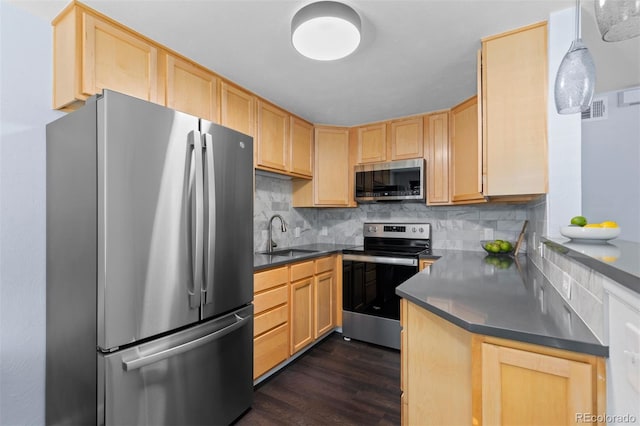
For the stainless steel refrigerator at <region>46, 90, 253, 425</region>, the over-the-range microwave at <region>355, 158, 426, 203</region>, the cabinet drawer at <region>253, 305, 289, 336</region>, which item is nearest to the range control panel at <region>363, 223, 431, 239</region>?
the over-the-range microwave at <region>355, 158, 426, 203</region>

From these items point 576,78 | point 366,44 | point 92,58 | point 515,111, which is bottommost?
point 576,78

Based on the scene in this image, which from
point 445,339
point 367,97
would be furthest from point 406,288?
point 367,97

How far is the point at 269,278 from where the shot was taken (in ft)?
7.26

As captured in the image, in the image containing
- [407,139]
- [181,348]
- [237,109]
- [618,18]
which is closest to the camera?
[618,18]

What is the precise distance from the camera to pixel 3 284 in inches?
57.9

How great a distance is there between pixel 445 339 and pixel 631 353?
0.59m

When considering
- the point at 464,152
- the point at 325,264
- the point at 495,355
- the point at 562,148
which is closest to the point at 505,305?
the point at 495,355

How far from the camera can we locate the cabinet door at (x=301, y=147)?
3.03m

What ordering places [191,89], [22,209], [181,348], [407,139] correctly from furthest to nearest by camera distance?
[407,139] < [191,89] < [22,209] < [181,348]

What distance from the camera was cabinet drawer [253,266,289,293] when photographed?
209 centimetres

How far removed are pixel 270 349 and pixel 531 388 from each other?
179cm

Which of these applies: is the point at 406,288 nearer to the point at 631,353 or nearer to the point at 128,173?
the point at 631,353

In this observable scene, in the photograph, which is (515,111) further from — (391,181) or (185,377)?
(185,377)

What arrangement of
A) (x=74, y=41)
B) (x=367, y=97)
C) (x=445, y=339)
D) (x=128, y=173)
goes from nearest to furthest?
(x=445, y=339), (x=128, y=173), (x=74, y=41), (x=367, y=97)
